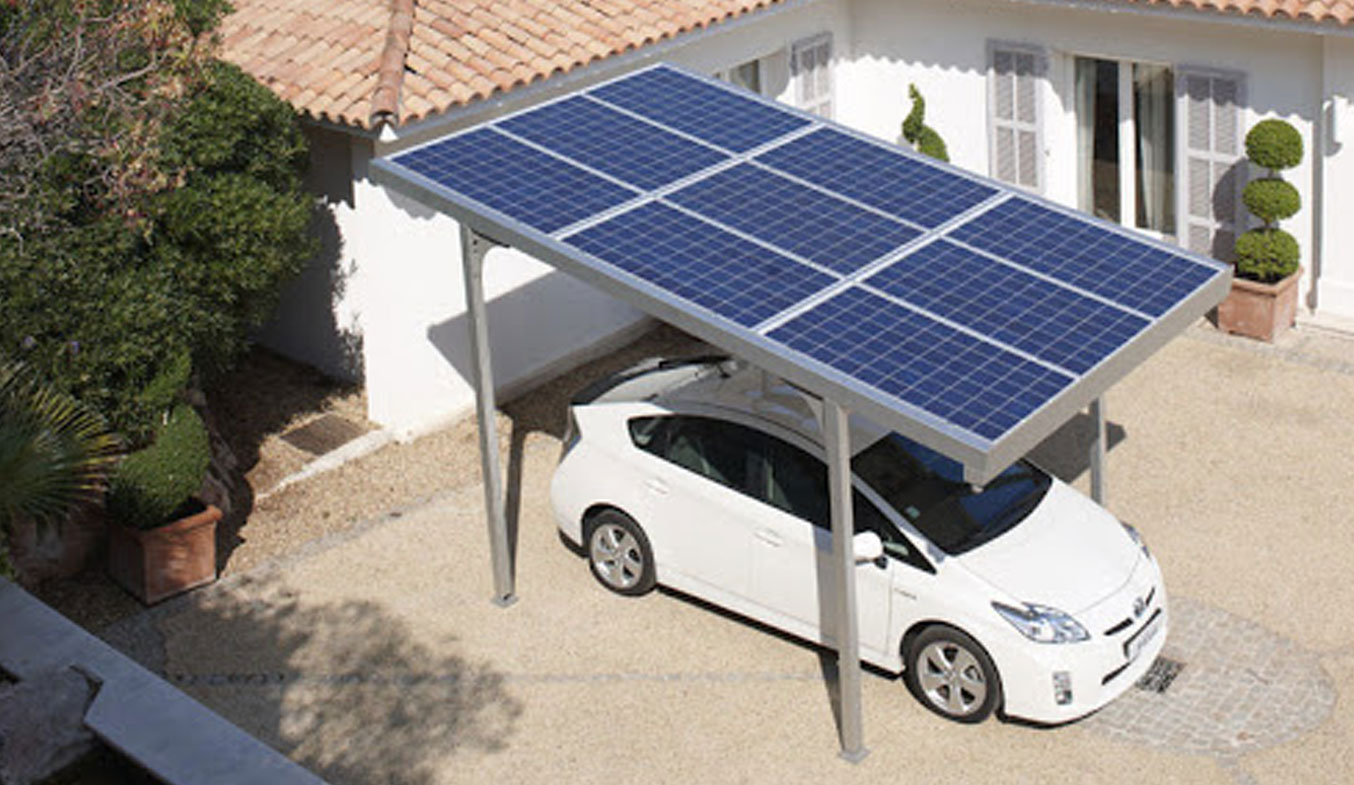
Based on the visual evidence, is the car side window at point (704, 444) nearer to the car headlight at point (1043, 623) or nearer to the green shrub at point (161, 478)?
the car headlight at point (1043, 623)

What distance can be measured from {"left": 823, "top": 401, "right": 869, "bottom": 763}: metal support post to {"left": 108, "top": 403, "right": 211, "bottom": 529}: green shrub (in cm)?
481

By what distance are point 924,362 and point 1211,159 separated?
807 centimetres

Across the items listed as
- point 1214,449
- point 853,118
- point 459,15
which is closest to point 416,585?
point 459,15

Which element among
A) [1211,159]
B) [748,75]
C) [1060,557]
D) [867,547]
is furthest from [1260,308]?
[867,547]

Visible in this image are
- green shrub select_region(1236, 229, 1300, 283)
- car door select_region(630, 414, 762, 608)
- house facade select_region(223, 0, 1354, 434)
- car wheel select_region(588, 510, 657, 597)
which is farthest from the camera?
green shrub select_region(1236, 229, 1300, 283)

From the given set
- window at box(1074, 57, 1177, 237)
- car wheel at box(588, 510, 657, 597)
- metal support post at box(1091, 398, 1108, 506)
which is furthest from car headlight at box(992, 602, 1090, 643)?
window at box(1074, 57, 1177, 237)

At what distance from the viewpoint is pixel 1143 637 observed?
37.3 feet

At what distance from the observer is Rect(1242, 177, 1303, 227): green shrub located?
1630 cm

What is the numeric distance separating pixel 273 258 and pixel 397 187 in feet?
7.60

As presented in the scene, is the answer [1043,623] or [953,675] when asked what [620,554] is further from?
[1043,623]

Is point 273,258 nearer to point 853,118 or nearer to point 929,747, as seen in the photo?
point 929,747

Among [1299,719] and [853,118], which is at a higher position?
[853,118]

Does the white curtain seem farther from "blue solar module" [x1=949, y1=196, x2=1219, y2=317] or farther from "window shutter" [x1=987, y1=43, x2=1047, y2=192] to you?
"blue solar module" [x1=949, y1=196, x2=1219, y2=317]

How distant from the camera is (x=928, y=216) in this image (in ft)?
38.8
